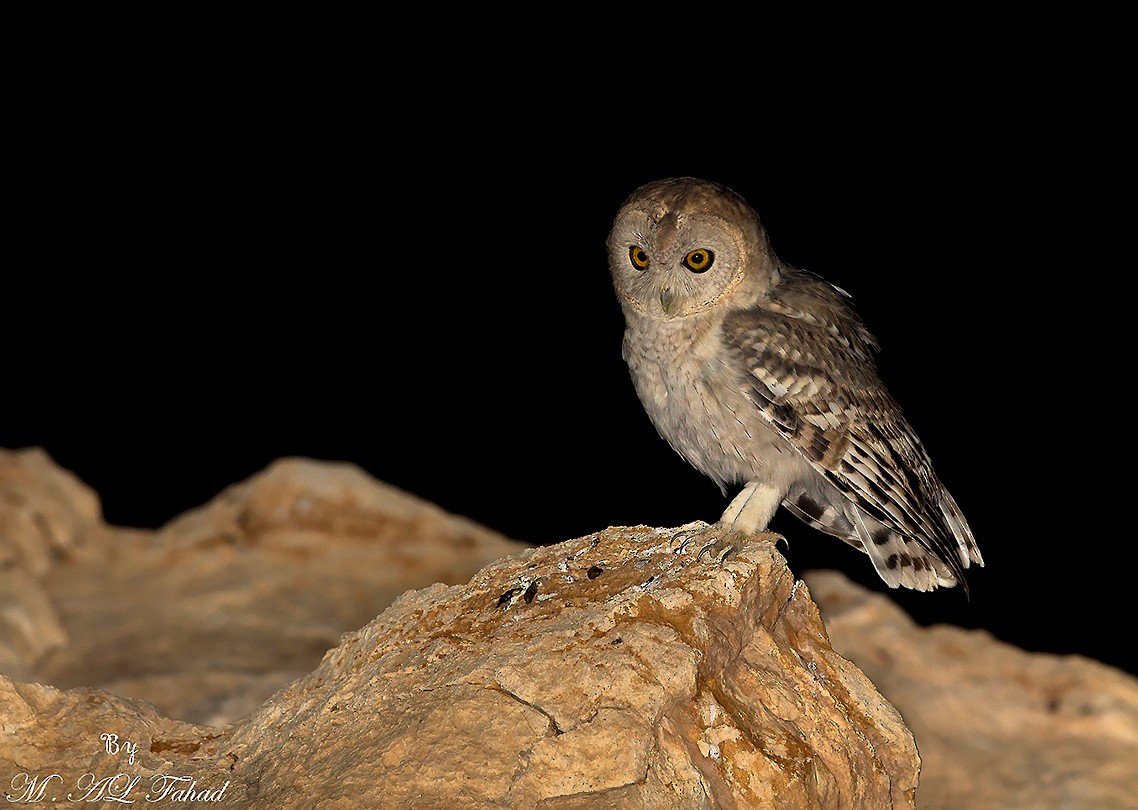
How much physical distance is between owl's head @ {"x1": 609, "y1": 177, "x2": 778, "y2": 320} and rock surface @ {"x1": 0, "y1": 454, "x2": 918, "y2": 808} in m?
0.72

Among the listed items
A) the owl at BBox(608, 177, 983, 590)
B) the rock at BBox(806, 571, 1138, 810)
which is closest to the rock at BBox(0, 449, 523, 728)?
the rock at BBox(806, 571, 1138, 810)

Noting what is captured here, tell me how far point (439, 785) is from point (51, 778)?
38.3 inches

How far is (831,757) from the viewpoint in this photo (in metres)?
2.98

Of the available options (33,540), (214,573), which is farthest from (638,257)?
(33,540)

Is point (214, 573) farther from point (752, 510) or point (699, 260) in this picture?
point (699, 260)

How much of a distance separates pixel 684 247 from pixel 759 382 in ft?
1.61

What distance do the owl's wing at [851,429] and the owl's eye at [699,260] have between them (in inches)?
9.1

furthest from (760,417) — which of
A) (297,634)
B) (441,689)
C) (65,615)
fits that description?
(65,615)

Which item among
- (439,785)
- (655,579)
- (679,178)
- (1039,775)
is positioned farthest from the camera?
(1039,775)

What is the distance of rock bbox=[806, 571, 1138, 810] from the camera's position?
471 cm

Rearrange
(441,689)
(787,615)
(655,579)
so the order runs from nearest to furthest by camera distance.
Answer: (441,689) → (655,579) → (787,615)

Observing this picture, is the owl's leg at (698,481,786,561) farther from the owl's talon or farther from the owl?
the owl's talon

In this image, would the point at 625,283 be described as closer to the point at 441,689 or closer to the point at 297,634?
the point at 441,689

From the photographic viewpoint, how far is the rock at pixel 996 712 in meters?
4.71
